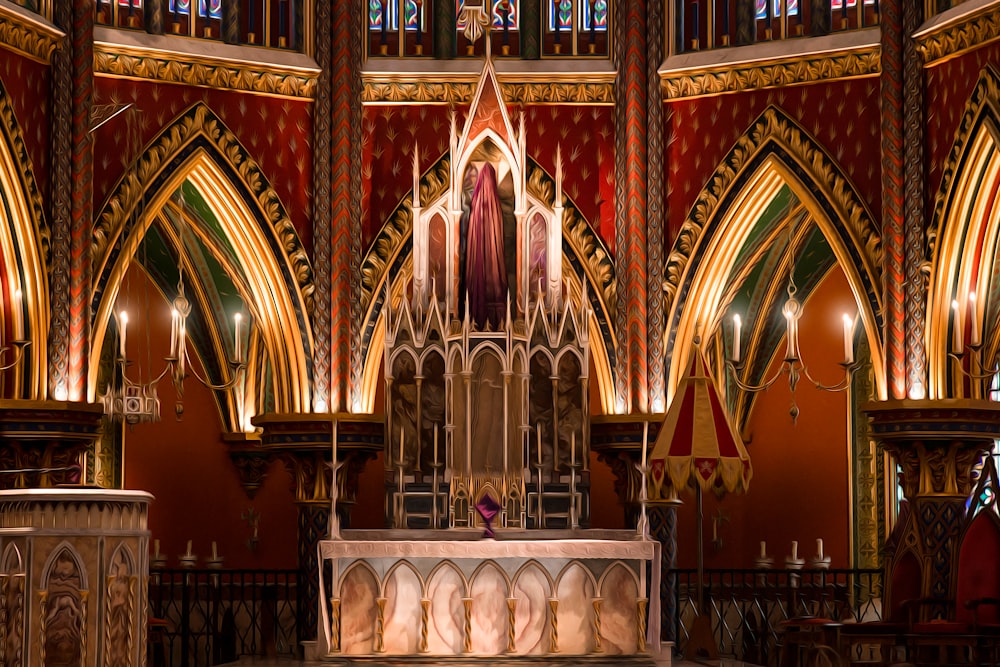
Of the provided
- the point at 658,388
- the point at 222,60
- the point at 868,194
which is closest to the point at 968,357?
the point at 868,194

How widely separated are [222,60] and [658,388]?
563 centimetres

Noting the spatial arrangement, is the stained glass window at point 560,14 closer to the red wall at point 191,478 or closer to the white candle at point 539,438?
the white candle at point 539,438

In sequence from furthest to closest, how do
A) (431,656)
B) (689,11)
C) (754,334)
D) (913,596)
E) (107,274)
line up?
(754,334) < (689,11) < (107,274) < (913,596) < (431,656)

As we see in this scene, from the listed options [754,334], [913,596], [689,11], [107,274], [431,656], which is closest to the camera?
[431,656]

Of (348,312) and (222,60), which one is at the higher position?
(222,60)

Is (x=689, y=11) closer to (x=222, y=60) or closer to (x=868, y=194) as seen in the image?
(x=868, y=194)

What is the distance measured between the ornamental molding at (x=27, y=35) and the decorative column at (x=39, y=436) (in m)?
3.34

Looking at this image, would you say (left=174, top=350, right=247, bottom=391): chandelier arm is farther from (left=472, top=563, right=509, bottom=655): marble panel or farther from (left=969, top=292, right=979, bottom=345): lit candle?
(left=969, top=292, right=979, bottom=345): lit candle

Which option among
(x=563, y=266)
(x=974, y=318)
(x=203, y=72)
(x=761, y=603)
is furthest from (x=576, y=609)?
(x=203, y=72)

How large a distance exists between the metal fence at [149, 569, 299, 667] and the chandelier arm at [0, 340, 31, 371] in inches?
119

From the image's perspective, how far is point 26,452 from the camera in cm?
1587

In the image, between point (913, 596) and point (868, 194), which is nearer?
point (913, 596)

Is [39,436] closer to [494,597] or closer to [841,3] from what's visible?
[494,597]

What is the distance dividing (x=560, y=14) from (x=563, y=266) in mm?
2843
